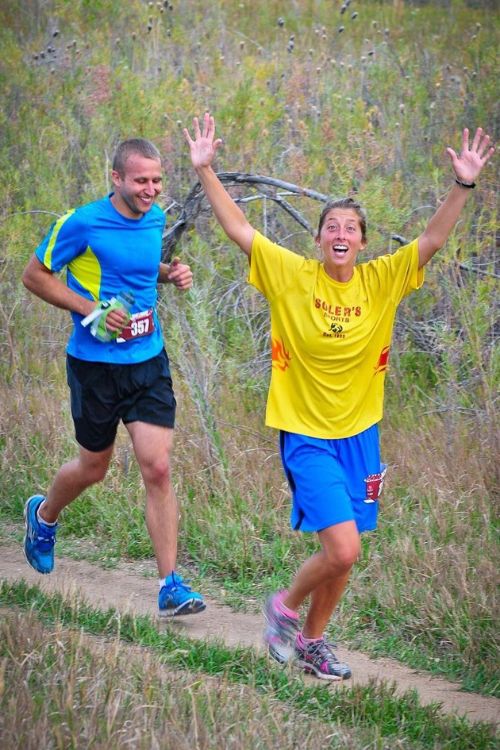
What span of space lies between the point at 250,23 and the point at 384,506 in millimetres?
9614

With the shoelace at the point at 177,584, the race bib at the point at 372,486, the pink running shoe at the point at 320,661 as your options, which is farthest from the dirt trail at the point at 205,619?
the race bib at the point at 372,486

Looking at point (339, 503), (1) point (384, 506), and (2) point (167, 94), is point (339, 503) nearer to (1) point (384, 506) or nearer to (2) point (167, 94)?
(1) point (384, 506)

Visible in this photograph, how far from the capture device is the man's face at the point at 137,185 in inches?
205

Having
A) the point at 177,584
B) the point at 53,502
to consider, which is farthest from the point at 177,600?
the point at 53,502

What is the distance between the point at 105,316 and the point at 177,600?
53.6 inches

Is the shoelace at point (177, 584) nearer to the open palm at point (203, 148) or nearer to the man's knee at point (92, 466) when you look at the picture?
the man's knee at point (92, 466)

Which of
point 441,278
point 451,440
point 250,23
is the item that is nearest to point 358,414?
point 451,440

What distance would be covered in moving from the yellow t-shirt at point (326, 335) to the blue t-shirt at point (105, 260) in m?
0.77

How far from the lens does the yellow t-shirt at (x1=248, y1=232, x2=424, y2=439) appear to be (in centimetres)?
466

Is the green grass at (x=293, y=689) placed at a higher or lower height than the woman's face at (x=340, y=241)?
lower

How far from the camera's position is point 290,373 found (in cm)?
473

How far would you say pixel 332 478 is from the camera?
4.56 meters

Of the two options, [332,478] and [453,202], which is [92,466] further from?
[453,202]

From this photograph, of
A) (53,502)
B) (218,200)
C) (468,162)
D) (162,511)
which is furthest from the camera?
(53,502)
